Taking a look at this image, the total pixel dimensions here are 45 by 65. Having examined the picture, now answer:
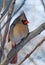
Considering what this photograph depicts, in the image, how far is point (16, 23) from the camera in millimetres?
1091

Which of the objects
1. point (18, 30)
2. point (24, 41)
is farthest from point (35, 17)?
point (24, 41)

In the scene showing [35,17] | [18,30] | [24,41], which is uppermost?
[24,41]

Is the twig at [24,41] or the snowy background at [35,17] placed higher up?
the twig at [24,41]

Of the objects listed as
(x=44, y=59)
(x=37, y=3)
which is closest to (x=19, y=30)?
(x=44, y=59)

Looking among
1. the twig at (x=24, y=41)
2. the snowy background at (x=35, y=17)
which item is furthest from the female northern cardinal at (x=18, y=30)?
the snowy background at (x=35, y=17)

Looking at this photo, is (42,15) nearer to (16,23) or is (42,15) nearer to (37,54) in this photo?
(37,54)

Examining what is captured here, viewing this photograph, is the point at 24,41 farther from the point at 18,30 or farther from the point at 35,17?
the point at 35,17

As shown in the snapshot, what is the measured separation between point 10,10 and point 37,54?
1.09 meters

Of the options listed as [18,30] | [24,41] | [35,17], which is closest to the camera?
[24,41]

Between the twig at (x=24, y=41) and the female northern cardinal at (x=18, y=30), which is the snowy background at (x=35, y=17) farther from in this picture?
the twig at (x=24, y=41)

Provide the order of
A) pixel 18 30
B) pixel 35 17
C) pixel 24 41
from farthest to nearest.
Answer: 1. pixel 35 17
2. pixel 18 30
3. pixel 24 41

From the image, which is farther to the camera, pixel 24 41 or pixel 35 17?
pixel 35 17

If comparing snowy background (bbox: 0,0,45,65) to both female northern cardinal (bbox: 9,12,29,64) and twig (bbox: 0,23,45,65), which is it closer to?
female northern cardinal (bbox: 9,12,29,64)

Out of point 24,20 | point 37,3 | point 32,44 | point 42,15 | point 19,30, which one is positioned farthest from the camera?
point 37,3
